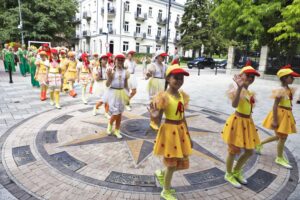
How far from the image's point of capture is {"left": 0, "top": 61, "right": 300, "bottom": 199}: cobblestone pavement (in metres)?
3.81

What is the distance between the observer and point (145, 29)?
46.8 m

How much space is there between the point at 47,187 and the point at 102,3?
44174 millimetres

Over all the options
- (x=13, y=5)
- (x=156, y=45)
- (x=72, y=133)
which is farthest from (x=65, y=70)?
(x=156, y=45)

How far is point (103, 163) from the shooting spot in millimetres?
4594

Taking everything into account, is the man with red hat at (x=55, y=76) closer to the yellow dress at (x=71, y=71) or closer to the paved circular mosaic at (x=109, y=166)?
the yellow dress at (x=71, y=71)

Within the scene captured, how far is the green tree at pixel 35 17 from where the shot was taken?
98.8 ft

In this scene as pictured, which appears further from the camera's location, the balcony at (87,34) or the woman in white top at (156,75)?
the balcony at (87,34)

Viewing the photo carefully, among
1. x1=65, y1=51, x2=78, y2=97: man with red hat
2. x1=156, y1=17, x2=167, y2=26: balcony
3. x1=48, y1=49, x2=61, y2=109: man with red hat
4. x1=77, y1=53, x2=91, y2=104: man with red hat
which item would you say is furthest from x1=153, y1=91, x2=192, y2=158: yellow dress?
x1=156, y1=17, x2=167, y2=26: balcony

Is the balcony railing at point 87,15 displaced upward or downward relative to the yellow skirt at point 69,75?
upward

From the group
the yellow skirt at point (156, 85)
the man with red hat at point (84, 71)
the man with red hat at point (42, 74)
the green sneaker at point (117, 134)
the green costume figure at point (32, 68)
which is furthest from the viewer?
the green costume figure at point (32, 68)

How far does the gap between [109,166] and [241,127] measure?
2358 mm

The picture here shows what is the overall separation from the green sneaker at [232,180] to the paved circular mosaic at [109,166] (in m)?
0.09

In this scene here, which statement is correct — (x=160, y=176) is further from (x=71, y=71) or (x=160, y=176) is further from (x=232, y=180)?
(x=71, y=71)

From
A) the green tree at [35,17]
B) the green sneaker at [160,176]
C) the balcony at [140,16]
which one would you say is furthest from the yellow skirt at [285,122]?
the balcony at [140,16]
